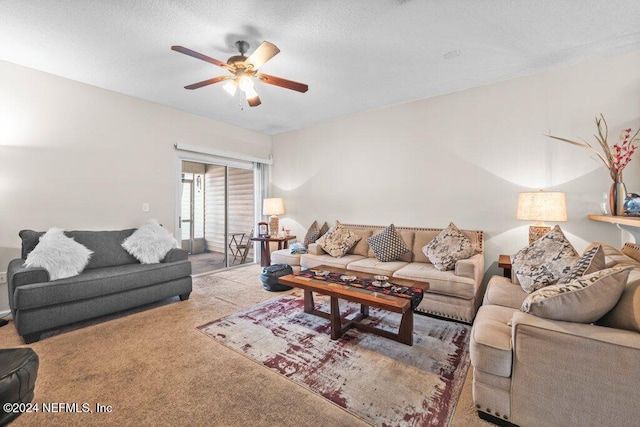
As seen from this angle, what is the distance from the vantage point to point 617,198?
2.44 metres

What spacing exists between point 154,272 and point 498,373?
332 centimetres

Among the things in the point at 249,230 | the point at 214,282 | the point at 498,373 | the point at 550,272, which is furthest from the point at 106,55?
the point at 550,272

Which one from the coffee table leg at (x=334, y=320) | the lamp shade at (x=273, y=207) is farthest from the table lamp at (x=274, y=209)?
the coffee table leg at (x=334, y=320)

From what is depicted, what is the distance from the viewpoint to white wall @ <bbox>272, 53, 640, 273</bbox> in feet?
9.25

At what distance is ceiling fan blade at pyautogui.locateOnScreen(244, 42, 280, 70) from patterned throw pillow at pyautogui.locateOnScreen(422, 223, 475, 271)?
2.66 meters

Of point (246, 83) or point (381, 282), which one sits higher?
point (246, 83)

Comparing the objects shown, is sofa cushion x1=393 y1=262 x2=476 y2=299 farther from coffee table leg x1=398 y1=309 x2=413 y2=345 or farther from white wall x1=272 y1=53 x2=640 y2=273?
white wall x1=272 y1=53 x2=640 y2=273

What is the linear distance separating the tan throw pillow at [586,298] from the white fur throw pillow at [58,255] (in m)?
3.83

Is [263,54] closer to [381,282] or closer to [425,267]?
[381,282]

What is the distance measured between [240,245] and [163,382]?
139 inches

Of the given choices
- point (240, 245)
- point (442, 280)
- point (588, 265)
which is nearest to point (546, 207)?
point (442, 280)

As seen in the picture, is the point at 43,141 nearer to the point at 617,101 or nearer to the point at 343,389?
the point at 343,389

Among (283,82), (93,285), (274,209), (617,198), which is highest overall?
(283,82)

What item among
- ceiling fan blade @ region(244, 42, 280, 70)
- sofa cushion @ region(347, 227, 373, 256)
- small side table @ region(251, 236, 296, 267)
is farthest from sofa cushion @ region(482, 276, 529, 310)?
small side table @ region(251, 236, 296, 267)
